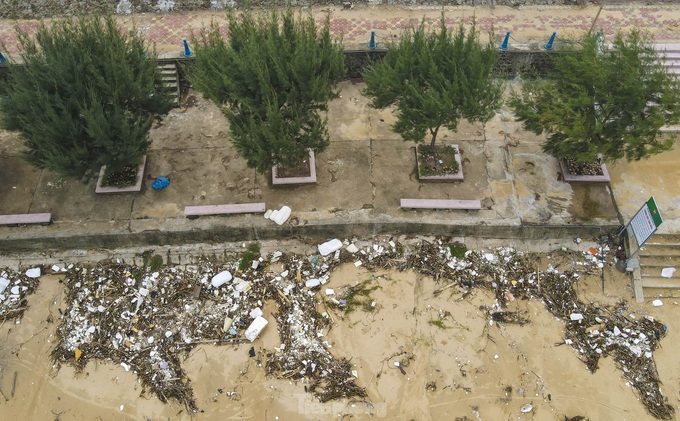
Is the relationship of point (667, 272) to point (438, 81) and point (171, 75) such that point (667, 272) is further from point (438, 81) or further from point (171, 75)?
point (171, 75)

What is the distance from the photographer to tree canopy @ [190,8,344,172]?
8539 mm

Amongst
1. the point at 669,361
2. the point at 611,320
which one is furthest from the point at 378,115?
the point at 669,361

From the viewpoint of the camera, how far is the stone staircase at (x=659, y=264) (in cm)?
945

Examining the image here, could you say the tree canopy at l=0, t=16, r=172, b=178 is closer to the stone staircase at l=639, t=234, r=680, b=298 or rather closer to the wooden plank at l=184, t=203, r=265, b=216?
the wooden plank at l=184, t=203, r=265, b=216

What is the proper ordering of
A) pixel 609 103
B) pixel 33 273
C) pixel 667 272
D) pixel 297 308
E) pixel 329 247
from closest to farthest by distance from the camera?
1. pixel 609 103
2. pixel 297 308
3. pixel 667 272
4. pixel 33 273
5. pixel 329 247

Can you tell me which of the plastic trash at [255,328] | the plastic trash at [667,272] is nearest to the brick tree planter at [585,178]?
the plastic trash at [667,272]

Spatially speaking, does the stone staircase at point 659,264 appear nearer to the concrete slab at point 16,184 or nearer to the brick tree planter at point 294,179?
the brick tree planter at point 294,179

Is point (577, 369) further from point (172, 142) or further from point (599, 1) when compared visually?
point (599, 1)

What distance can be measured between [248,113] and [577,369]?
7841 mm

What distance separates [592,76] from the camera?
350 inches

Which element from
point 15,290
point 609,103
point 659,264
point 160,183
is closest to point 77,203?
point 160,183

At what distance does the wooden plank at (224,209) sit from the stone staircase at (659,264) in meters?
8.00

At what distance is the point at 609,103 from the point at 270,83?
641 cm

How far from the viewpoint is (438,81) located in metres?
8.92
